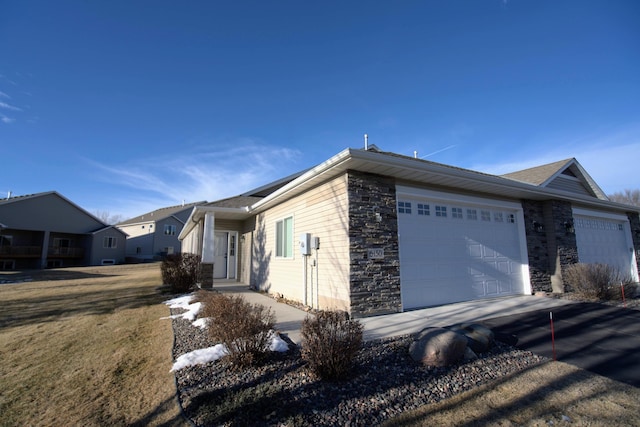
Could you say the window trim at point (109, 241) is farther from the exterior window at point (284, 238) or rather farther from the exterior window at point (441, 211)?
the exterior window at point (441, 211)

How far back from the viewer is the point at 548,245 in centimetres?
936

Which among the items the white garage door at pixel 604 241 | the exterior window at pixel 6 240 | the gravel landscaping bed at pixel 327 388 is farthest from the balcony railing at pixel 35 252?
the white garage door at pixel 604 241

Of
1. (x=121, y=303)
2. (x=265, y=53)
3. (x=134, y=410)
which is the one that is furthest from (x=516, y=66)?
(x=121, y=303)

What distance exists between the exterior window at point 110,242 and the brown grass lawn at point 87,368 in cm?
2728

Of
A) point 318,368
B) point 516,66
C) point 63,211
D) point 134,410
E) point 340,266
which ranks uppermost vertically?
point 516,66

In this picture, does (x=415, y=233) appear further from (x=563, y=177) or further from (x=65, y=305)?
(x=65, y=305)

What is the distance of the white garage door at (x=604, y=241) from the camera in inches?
405

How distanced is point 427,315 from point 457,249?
92.8 inches

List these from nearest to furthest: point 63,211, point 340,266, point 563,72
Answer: point 340,266
point 563,72
point 63,211

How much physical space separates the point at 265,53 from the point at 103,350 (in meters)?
9.41

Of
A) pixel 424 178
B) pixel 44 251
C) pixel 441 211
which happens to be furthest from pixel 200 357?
pixel 44 251

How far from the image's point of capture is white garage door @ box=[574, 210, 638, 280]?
1029 cm

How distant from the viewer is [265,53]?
385 inches

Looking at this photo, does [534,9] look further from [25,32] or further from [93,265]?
[93,265]
